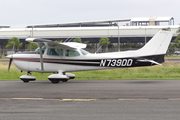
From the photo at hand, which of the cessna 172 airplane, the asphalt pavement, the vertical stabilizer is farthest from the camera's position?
the cessna 172 airplane

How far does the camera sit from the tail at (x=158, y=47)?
14727 mm

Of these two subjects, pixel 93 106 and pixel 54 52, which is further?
pixel 54 52

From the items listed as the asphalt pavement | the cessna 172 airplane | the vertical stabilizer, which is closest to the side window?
the cessna 172 airplane

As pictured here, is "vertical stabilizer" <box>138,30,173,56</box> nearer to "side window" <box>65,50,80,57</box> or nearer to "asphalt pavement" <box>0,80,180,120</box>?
"side window" <box>65,50,80,57</box>

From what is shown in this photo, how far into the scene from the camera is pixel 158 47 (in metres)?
14.8

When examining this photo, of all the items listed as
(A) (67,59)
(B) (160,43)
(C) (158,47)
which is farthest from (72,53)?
(B) (160,43)

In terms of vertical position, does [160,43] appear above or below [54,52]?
above

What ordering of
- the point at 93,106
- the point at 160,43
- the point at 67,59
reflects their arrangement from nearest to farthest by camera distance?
the point at 93,106 < the point at 160,43 < the point at 67,59

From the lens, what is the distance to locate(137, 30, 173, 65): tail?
14.7 metres

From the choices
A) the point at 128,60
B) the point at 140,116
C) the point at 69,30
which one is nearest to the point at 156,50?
the point at 128,60

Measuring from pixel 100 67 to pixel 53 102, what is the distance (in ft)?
21.7

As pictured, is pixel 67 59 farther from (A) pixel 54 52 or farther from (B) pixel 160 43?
(B) pixel 160 43

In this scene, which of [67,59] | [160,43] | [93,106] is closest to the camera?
[93,106]

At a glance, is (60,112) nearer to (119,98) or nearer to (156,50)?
(119,98)
